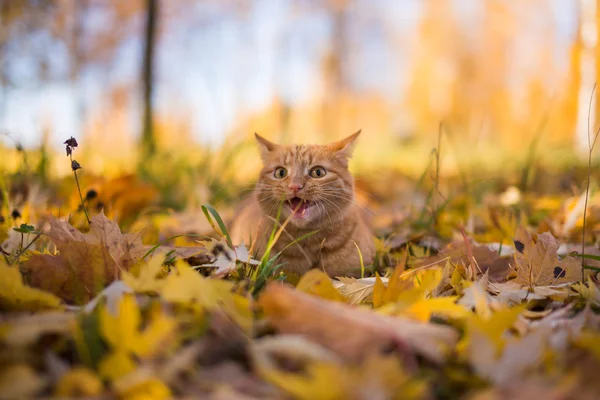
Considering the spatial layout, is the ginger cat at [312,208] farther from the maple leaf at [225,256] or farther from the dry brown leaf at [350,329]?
the dry brown leaf at [350,329]

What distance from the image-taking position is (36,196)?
91.6 inches

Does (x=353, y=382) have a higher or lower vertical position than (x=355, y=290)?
higher

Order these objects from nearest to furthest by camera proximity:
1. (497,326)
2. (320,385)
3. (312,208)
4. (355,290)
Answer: (320,385)
(497,326)
(355,290)
(312,208)

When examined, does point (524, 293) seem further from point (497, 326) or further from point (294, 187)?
point (294, 187)

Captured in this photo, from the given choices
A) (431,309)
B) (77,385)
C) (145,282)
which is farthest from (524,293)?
(77,385)

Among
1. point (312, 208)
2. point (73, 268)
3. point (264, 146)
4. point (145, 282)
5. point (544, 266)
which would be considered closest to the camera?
point (145, 282)

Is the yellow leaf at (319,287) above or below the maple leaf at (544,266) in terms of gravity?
above

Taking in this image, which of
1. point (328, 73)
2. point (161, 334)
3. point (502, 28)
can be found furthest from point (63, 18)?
point (502, 28)

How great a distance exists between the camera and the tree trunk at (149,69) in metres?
5.43

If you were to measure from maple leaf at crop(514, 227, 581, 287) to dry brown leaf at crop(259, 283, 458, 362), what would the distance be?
0.62 m

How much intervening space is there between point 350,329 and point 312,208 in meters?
1.02

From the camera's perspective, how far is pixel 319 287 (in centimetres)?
112

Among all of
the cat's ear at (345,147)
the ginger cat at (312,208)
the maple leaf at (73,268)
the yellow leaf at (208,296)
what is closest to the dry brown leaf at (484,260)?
the ginger cat at (312,208)

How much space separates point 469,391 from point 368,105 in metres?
29.6
